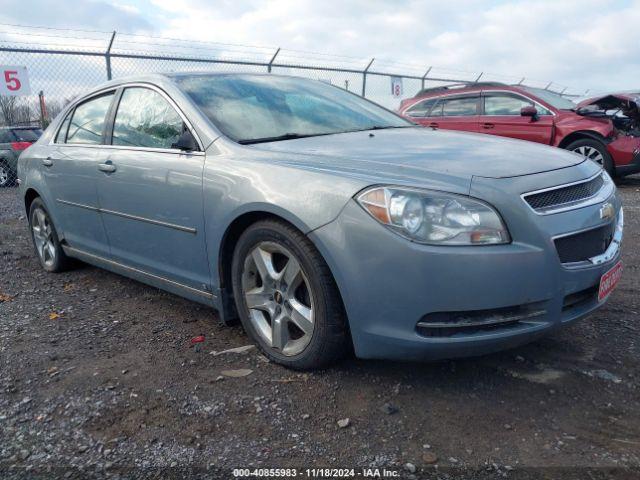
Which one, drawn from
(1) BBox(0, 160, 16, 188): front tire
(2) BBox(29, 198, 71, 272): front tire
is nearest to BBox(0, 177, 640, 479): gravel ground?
(2) BBox(29, 198, 71, 272): front tire

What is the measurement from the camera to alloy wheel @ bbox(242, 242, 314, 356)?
109 inches

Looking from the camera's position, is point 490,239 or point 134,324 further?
point 134,324

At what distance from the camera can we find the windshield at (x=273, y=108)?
3314 mm

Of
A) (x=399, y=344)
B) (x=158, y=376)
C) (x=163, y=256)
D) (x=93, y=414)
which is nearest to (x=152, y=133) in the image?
(x=163, y=256)

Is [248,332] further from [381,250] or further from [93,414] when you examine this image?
[381,250]

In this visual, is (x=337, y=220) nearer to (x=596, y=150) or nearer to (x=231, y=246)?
(x=231, y=246)

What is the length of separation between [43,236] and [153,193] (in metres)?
2.20

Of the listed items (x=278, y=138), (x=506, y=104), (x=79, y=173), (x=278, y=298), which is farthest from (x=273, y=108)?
(x=506, y=104)

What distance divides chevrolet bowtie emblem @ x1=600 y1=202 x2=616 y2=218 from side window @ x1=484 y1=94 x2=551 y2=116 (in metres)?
7.14

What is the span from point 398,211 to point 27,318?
2797 millimetres

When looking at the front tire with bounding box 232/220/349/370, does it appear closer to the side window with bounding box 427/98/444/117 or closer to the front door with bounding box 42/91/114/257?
the front door with bounding box 42/91/114/257

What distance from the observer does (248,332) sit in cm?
312

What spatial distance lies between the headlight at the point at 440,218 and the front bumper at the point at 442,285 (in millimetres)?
39

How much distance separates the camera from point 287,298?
2.84 metres
